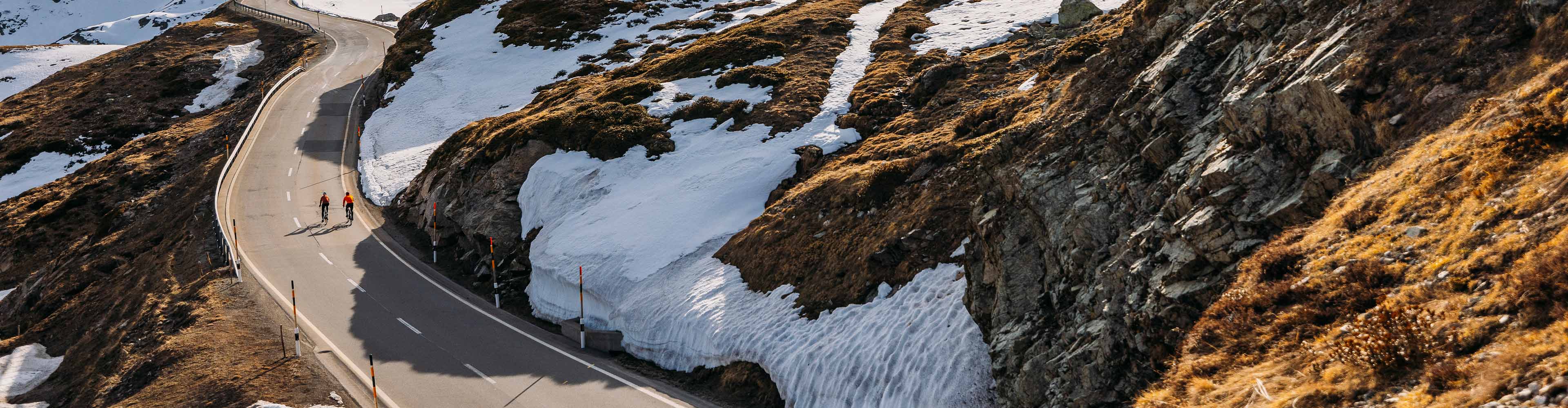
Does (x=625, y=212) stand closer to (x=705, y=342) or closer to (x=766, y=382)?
(x=705, y=342)

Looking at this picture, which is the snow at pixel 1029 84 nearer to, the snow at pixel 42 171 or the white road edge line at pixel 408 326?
the white road edge line at pixel 408 326

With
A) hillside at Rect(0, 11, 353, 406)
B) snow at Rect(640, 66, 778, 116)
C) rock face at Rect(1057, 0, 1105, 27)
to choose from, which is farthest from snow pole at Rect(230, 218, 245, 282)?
rock face at Rect(1057, 0, 1105, 27)

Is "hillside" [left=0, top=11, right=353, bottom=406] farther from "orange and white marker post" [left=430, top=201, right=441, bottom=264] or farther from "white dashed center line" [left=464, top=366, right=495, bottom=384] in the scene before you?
"orange and white marker post" [left=430, top=201, right=441, bottom=264]

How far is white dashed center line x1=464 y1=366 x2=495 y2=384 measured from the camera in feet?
67.3

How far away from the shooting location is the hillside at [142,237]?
21.7 meters

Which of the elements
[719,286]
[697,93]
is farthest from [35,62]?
[719,286]

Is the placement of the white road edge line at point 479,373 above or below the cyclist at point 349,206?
above

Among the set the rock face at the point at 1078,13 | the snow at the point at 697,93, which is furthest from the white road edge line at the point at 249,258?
the rock face at the point at 1078,13

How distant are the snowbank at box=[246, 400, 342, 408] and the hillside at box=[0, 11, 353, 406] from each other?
0.35m

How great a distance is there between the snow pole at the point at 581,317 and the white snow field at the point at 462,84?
1737cm

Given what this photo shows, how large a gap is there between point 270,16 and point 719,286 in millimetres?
81137

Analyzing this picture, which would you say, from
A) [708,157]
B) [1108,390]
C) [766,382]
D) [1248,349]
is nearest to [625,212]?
[708,157]

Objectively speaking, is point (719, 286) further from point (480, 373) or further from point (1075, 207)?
point (1075, 207)

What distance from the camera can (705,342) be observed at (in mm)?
20703
